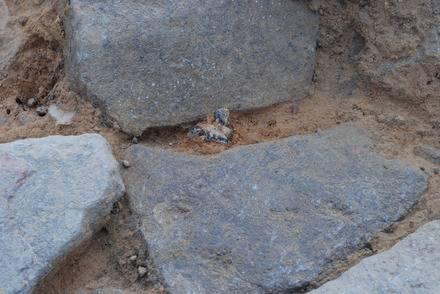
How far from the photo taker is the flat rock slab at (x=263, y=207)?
163 centimetres

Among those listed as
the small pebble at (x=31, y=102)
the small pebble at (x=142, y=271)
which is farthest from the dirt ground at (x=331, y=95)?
the small pebble at (x=142, y=271)

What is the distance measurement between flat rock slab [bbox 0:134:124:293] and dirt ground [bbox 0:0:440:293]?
0.10 m

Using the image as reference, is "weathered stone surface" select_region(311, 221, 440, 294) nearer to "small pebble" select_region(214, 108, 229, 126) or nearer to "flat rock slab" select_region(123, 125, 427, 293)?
"flat rock slab" select_region(123, 125, 427, 293)

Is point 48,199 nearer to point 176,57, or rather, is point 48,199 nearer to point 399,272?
point 176,57

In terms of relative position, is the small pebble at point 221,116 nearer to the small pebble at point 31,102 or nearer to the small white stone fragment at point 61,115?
the small white stone fragment at point 61,115

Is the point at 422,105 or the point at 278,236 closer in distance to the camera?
the point at 278,236

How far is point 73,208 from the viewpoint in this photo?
5.29 feet

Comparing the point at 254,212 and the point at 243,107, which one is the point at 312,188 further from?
the point at 243,107

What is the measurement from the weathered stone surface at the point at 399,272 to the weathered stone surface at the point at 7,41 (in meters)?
1.05

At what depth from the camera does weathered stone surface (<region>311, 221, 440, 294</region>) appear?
5.08 feet

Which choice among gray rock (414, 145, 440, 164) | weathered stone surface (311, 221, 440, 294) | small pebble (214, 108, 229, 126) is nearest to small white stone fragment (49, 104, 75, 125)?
small pebble (214, 108, 229, 126)

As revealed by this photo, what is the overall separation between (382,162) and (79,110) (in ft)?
2.60

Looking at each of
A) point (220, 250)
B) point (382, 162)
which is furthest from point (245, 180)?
point (382, 162)

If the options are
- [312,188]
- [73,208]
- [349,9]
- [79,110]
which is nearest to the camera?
[73,208]
